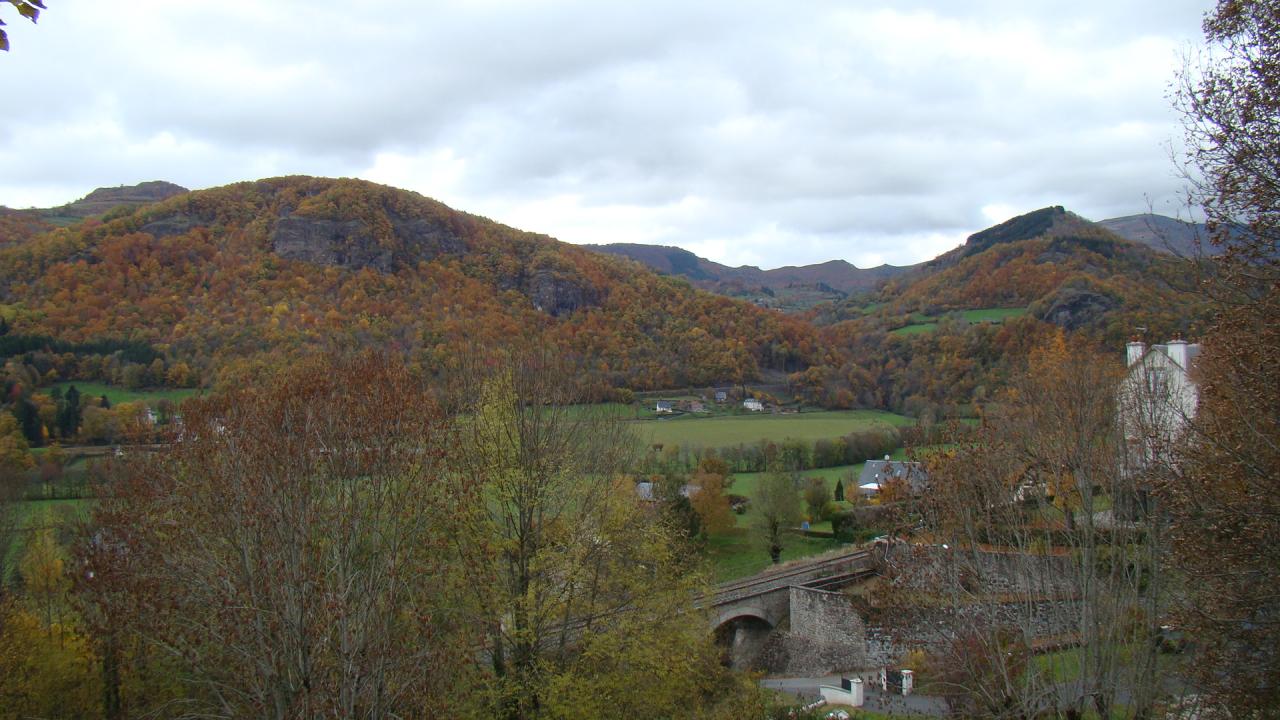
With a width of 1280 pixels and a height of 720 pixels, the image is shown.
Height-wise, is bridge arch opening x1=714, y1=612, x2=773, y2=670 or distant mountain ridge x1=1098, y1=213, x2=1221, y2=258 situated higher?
distant mountain ridge x1=1098, y1=213, x2=1221, y2=258

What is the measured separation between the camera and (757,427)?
7106 centimetres

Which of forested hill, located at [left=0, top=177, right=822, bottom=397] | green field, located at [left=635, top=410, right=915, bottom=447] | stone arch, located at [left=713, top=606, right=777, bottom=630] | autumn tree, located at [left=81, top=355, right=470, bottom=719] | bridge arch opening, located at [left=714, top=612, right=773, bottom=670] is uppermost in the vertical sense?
forested hill, located at [left=0, top=177, right=822, bottom=397]

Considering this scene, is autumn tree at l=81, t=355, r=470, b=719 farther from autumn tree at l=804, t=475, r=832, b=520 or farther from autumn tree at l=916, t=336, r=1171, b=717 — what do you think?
autumn tree at l=804, t=475, r=832, b=520

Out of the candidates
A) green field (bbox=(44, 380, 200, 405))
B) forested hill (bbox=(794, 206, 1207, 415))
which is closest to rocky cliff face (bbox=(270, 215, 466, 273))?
green field (bbox=(44, 380, 200, 405))

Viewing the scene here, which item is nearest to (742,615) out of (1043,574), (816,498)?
(1043,574)

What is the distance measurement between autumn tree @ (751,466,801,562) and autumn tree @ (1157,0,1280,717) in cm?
3513

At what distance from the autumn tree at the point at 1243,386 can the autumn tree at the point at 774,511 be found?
1383 inches

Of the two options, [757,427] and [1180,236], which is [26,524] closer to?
[1180,236]

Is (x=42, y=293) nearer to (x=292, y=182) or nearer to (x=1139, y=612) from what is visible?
(x=292, y=182)

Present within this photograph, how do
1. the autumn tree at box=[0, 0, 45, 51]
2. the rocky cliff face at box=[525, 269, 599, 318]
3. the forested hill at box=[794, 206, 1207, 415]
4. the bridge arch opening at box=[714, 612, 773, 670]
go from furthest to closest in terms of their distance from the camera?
the rocky cliff face at box=[525, 269, 599, 318] < the forested hill at box=[794, 206, 1207, 415] < the bridge arch opening at box=[714, 612, 773, 670] < the autumn tree at box=[0, 0, 45, 51]

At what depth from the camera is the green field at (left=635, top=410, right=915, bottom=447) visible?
63906mm

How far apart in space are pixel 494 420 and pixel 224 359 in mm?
41268

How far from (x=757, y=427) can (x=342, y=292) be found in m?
39.2

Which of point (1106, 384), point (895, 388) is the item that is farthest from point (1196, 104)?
point (895, 388)
